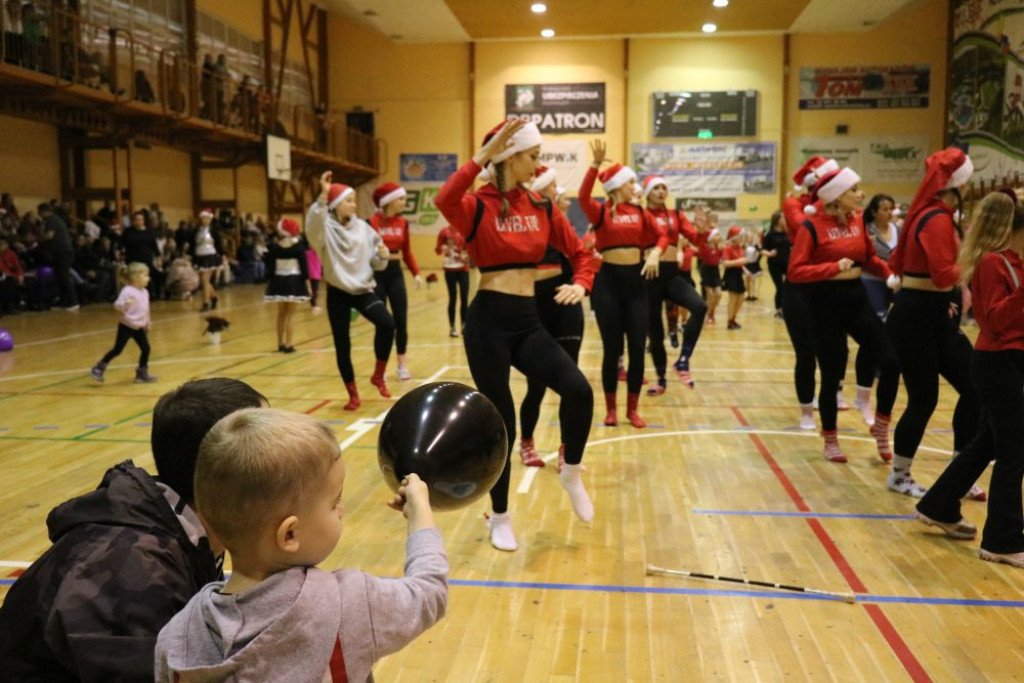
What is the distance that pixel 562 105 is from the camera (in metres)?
26.8

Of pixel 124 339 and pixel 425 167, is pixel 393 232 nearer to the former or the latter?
pixel 124 339

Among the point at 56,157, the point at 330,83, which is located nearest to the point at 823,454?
the point at 56,157

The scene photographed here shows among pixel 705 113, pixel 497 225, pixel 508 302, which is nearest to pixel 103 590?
pixel 508 302

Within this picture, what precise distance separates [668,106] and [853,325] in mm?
21867

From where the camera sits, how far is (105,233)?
17328mm

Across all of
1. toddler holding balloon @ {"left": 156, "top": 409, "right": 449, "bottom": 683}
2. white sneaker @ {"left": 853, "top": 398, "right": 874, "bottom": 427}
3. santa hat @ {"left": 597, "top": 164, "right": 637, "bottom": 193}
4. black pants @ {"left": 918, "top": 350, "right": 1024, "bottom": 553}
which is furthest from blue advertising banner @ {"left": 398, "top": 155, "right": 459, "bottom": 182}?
toddler holding balloon @ {"left": 156, "top": 409, "right": 449, "bottom": 683}

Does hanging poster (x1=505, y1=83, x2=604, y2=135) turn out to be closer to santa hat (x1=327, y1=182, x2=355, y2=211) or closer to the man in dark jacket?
santa hat (x1=327, y1=182, x2=355, y2=211)

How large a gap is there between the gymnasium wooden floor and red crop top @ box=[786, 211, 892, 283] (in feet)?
4.37

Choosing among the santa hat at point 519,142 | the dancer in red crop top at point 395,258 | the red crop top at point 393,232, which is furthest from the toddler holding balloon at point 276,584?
the red crop top at point 393,232

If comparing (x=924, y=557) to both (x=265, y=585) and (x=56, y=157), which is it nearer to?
(x=265, y=585)

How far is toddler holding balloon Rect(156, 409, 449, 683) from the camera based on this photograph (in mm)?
1395

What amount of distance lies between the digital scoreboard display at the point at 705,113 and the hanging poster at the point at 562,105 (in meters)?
1.77

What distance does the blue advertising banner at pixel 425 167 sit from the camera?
1097 inches

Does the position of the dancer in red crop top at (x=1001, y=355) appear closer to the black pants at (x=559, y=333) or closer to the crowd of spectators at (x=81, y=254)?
the black pants at (x=559, y=333)
